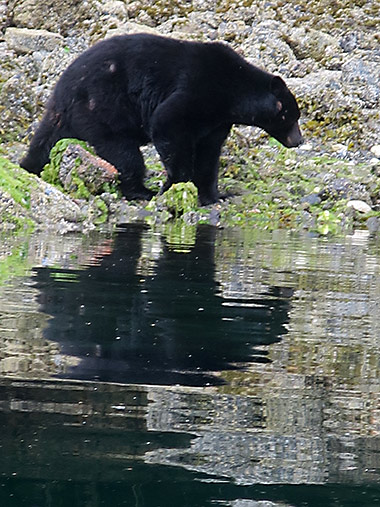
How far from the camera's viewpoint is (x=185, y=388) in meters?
3.03

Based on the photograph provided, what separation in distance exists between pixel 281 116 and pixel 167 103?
158cm

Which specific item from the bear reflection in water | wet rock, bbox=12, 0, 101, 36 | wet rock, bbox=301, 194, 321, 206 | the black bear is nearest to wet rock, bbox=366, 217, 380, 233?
wet rock, bbox=301, 194, 321, 206

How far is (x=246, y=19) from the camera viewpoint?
17422 millimetres

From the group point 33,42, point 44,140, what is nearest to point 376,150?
point 44,140

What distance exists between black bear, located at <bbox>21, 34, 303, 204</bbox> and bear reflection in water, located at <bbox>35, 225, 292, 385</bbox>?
4931mm

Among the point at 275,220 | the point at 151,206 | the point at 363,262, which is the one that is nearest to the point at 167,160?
the point at 151,206

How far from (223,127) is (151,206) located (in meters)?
1.38

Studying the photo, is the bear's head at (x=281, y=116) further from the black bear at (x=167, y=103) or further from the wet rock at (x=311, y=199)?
the wet rock at (x=311, y=199)

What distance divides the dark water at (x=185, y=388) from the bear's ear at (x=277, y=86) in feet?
19.1

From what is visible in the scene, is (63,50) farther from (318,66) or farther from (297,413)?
(297,413)

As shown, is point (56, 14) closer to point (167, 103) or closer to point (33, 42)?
point (33, 42)

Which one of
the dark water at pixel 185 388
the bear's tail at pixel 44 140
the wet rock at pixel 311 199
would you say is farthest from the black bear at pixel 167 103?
the dark water at pixel 185 388

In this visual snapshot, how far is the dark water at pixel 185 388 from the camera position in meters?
2.21

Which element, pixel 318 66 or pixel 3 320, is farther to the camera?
pixel 318 66
